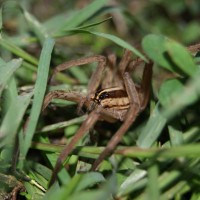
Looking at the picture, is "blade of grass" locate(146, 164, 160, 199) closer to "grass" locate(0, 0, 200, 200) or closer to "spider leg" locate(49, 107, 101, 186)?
"grass" locate(0, 0, 200, 200)

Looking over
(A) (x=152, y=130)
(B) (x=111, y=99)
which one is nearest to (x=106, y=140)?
(B) (x=111, y=99)

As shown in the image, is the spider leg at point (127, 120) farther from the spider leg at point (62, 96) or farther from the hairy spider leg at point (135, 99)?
the spider leg at point (62, 96)

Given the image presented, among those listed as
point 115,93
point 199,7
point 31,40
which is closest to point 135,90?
point 115,93

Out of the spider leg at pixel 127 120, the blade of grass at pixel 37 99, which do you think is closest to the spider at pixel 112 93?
the spider leg at pixel 127 120

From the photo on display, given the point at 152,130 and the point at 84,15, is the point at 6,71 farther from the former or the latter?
the point at 84,15

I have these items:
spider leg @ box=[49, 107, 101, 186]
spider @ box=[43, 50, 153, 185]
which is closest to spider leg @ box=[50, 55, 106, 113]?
spider @ box=[43, 50, 153, 185]

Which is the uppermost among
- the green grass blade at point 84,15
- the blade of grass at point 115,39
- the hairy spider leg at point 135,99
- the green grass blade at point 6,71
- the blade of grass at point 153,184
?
the green grass blade at point 84,15
